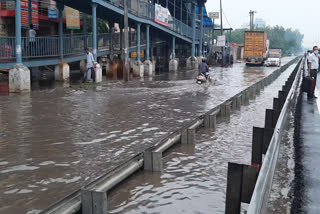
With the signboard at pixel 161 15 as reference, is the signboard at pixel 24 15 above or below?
below

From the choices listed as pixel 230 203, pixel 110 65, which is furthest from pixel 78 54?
pixel 230 203

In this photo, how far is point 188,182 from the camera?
551cm

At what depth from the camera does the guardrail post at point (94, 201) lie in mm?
4020

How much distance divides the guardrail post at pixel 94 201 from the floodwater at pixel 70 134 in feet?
2.61

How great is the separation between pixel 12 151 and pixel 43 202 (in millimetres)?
2560

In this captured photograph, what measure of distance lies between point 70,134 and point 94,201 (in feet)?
14.7

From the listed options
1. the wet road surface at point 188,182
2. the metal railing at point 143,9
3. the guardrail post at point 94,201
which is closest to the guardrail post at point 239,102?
the wet road surface at point 188,182

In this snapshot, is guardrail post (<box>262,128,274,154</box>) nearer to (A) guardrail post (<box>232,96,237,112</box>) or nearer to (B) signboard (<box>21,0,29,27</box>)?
(A) guardrail post (<box>232,96,237,112</box>)

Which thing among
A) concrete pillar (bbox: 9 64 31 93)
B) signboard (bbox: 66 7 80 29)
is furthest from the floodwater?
signboard (bbox: 66 7 80 29)

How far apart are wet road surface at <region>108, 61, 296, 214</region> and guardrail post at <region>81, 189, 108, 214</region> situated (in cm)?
49

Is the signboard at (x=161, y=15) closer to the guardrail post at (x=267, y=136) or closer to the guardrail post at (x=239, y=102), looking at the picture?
the guardrail post at (x=239, y=102)

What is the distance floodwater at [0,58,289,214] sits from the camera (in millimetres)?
5262

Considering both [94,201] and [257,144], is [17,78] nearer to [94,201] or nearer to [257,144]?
[257,144]

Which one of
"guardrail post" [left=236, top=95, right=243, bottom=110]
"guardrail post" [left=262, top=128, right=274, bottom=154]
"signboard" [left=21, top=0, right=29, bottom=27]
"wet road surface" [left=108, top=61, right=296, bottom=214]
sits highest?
"signboard" [left=21, top=0, right=29, bottom=27]
